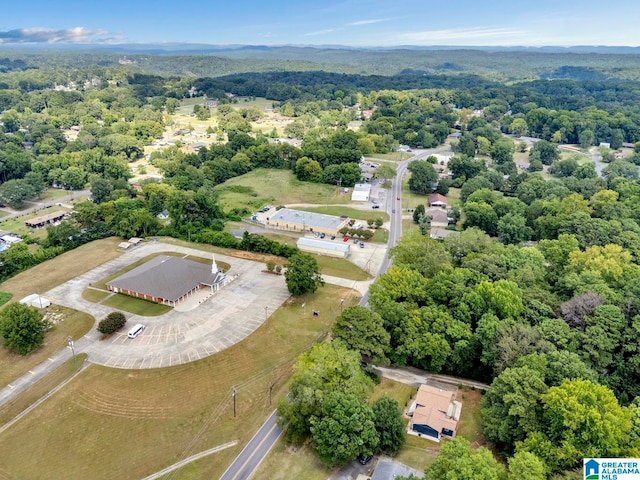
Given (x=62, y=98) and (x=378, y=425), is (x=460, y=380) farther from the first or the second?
(x=62, y=98)

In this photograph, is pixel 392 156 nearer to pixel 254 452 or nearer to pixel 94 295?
pixel 94 295

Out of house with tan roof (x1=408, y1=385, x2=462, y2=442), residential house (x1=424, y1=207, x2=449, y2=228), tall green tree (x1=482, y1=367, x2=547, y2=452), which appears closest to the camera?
tall green tree (x1=482, y1=367, x2=547, y2=452)

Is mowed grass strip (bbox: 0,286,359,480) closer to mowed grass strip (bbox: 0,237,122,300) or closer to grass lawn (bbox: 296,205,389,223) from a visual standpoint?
mowed grass strip (bbox: 0,237,122,300)

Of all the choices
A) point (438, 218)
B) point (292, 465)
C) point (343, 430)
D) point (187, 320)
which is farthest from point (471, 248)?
point (187, 320)

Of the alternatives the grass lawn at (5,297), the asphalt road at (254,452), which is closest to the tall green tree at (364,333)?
the asphalt road at (254,452)

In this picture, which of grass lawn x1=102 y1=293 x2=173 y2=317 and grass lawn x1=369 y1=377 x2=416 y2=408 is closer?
grass lawn x1=369 y1=377 x2=416 y2=408

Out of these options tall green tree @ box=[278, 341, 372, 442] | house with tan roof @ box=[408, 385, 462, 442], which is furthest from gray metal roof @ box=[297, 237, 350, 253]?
house with tan roof @ box=[408, 385, 462, 442]

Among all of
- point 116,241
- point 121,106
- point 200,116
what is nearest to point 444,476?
point 116,241

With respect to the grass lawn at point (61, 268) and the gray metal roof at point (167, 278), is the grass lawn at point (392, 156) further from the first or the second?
the gray metal roof at point (167, 278)
